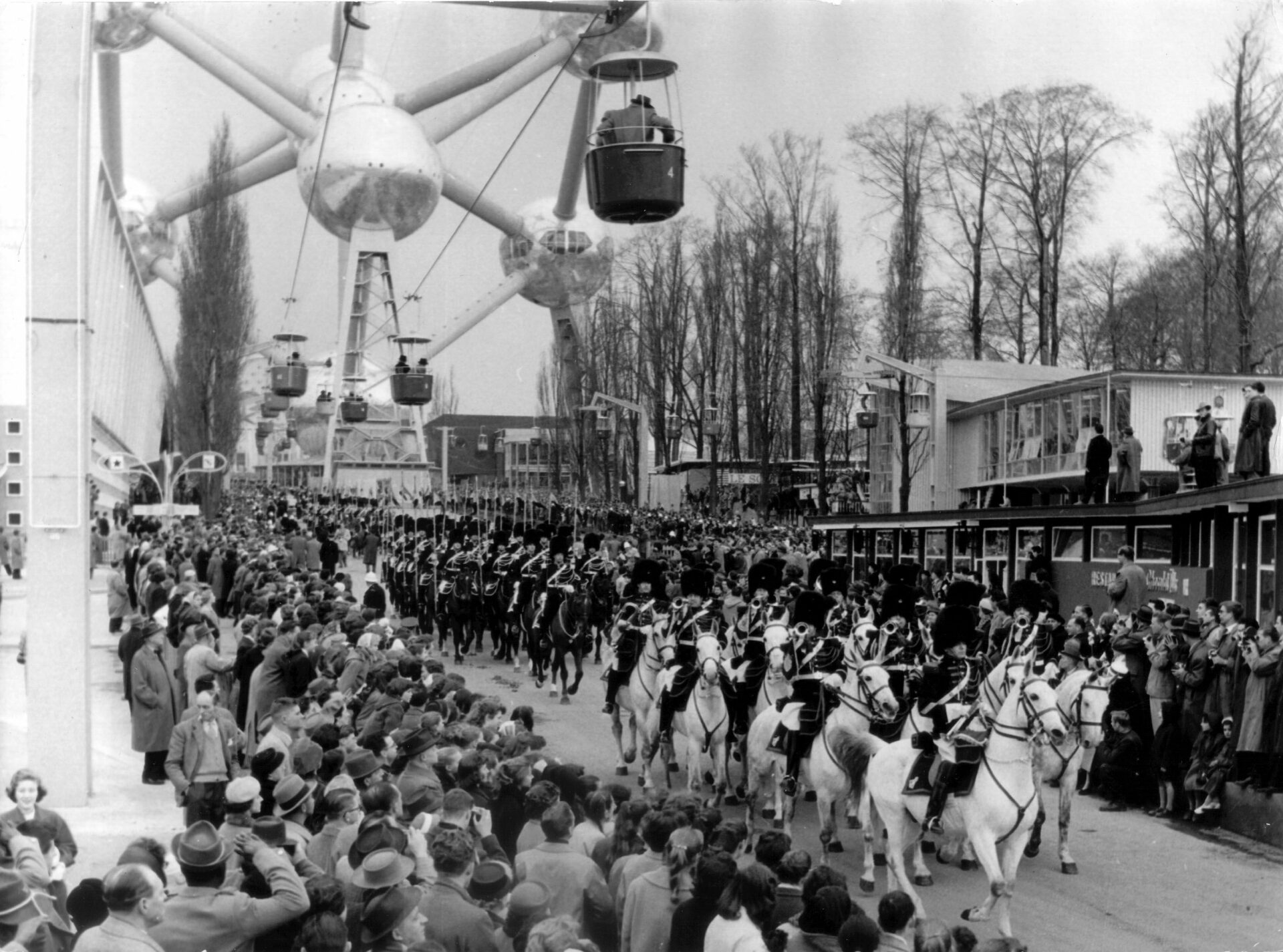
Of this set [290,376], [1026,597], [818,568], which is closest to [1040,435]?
[818,568]

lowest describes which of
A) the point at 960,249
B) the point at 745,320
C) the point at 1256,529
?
the point at 1256,529

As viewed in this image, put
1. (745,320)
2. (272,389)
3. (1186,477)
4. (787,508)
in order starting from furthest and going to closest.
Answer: (787,508) < (745,320) < (272,389) < (1186,477)

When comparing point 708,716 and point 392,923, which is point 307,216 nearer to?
point 708,716

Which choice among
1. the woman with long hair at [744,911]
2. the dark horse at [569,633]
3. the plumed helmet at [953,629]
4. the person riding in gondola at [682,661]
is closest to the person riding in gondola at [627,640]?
the person riding in gondola at [682,661]

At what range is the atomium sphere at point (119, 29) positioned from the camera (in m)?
15.3

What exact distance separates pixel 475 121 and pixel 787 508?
75.3 ft

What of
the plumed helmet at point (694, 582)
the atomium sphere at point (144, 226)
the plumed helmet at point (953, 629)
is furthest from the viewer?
the atomium sphere at point (144, 226)

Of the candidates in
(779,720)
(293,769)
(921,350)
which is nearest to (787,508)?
(921,350)

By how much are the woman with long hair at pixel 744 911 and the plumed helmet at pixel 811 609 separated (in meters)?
8.12

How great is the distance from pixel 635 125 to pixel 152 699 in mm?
6279

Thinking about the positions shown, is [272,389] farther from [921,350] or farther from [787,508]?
[787,508]

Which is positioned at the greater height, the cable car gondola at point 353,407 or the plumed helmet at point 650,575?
the cable car gondola at point 353,407

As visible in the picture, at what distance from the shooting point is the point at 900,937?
537 centimetres

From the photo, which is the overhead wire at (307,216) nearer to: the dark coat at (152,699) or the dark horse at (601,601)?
the dark horse at (601,601)
